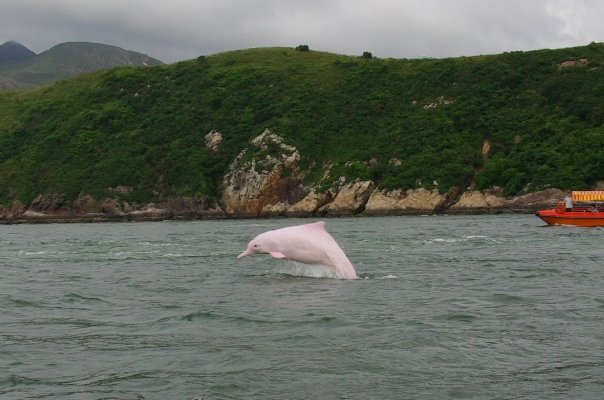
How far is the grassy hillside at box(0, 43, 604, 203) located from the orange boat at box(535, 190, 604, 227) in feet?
84.2

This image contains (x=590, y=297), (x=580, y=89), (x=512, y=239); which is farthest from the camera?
(x=580, y=89)

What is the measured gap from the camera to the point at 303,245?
833 inches

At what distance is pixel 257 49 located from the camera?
5551 inches

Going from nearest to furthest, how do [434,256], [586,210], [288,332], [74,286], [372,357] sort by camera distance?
1. [372,357]
2. [288,332]
3. [74,286]
4. [434,256]
5. [586,210]

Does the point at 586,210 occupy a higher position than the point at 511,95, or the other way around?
the point at 511,95

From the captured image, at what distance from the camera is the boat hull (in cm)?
5309

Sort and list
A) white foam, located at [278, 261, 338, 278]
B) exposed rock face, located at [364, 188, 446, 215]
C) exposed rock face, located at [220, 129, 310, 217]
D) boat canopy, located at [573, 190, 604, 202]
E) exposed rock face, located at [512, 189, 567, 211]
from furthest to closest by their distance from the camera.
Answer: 1. exposed rock face, located at [220, 129, 310, 217]
2. exposed rock face, located at [364, 188, 446, 215]
3. exposed rock face, located at [512, 189, 567, 211]
4. boat canopy, located at [573, 190, 604, 202]
5. white foam, located at [278, 261, 338, 278]

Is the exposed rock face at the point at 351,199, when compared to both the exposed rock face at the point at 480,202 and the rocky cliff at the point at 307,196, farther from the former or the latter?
the exposed rock face at the point at 480,202

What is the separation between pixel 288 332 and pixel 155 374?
3407 millimetres

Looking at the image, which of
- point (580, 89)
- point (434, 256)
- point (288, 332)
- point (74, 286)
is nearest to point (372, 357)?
point (288, 332)

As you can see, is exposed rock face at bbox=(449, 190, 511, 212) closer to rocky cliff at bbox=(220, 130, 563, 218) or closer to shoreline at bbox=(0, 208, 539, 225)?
rocky cliff at bbox=(220, 130, 563, 218)

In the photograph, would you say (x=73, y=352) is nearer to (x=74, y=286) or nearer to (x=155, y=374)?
(x=155, y=374)

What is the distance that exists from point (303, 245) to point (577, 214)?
37942mm

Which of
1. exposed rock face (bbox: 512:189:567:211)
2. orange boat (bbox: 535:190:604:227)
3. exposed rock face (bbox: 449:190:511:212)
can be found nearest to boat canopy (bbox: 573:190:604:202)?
orange boat (bbox: 535:190:604:227)
